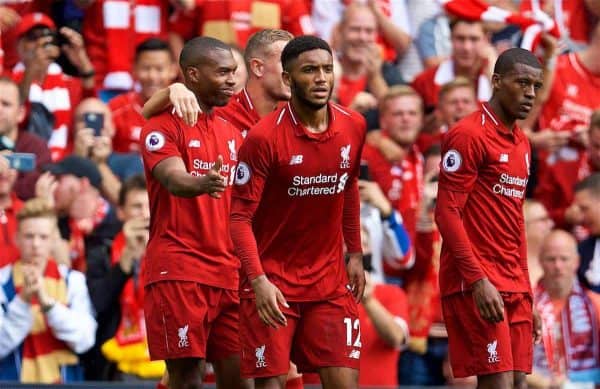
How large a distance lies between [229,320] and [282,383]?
26.4 inches

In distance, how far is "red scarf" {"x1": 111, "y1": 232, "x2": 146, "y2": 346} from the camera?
1110 centimetres

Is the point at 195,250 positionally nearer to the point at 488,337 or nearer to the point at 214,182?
the point at 214,182

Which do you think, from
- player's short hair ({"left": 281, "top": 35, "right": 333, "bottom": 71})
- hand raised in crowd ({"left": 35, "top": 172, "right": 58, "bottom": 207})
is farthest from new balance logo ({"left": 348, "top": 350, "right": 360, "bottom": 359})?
hand raised in crowd ({"left": 35, "top": 172, "right": 58, "bottom": 207})

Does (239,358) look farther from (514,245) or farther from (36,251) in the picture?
(36,251)

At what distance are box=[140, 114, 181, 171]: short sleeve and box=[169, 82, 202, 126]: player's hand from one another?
13 cm

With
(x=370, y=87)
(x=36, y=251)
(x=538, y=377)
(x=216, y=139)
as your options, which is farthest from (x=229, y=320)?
(x=370, y=87)

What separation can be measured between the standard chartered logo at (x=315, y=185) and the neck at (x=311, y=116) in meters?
0.26

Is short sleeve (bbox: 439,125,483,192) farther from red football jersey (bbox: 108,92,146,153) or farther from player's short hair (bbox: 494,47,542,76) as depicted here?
red football jersey (bbox: 108,92,146,153)

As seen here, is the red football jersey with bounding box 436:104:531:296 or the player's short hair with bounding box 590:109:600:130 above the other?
the player's short hair with bounding box 590:109:600:130

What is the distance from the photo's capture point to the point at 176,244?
880 centimetres

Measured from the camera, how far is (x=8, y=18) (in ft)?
41.9

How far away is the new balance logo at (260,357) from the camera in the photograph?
8398mm

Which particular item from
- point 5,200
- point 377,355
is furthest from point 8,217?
point 377,355

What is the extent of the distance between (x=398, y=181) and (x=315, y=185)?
428 centimetres
